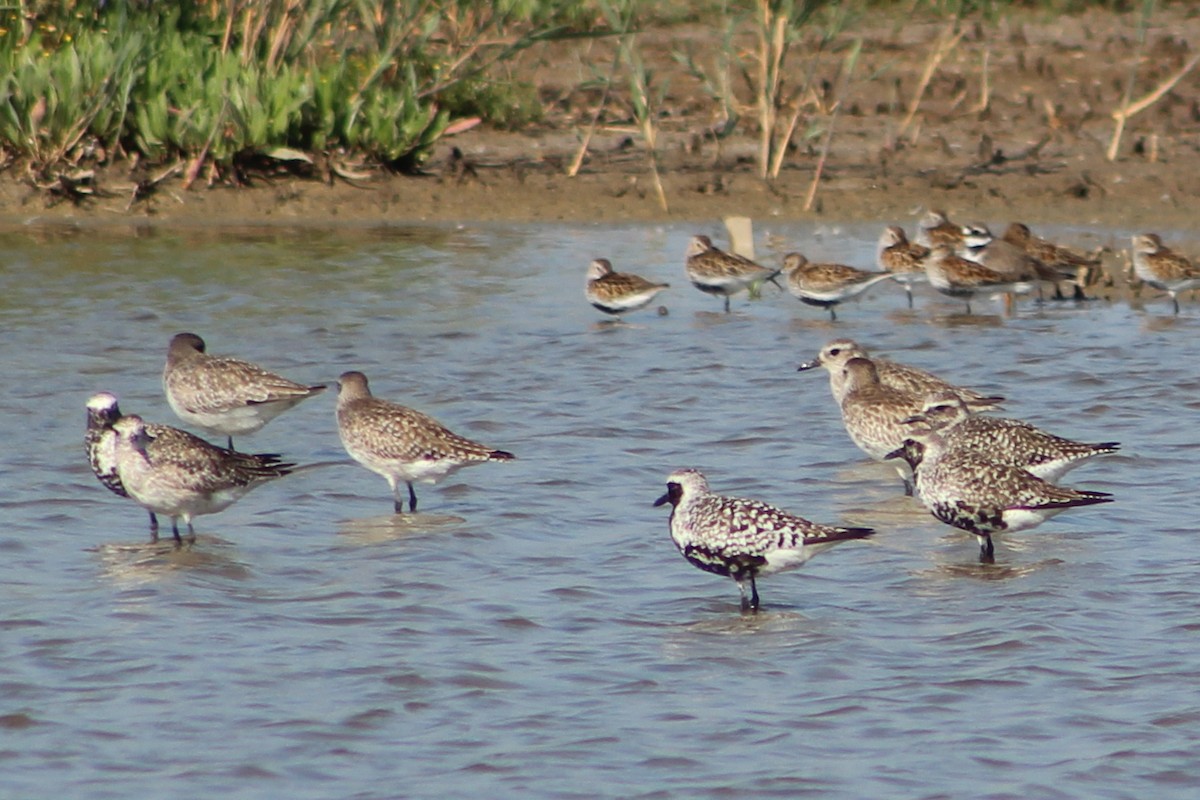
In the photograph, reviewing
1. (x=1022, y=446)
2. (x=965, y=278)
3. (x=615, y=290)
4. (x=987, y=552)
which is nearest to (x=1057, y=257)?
(x=965, y=278)

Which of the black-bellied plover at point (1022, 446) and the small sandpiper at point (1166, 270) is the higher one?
the black-bellied plover at point (1022, 446)

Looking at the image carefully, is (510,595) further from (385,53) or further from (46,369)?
(385,53)

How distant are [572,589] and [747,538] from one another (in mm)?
1029

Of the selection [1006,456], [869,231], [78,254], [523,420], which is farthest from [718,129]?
[1006,456]

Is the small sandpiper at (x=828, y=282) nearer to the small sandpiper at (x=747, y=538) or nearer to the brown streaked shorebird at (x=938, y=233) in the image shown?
the brown streaked shorebird at (x=938, y=233)

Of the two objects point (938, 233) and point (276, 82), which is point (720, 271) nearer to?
point (938, 233)

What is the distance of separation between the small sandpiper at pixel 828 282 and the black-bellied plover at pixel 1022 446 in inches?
220

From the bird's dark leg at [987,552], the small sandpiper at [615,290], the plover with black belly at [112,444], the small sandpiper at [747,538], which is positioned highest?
the small sandpiper at [747,538]

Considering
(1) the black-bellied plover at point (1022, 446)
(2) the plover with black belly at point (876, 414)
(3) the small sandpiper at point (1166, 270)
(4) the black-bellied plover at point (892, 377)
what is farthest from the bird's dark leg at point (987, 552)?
(3) the small sandpiper at point (1166, 270)

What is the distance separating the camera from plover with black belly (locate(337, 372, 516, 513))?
11812 mm

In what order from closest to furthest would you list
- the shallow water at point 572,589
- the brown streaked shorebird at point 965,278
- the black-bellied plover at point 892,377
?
1. the shallow water at point 572,589
2. the black-bellied plover at point 892,377
3. the brown streaked shorebird at point 965,278

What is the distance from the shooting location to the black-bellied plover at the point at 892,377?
13500 mm

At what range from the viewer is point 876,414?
41.9 feet

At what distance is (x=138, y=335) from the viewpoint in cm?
1634
